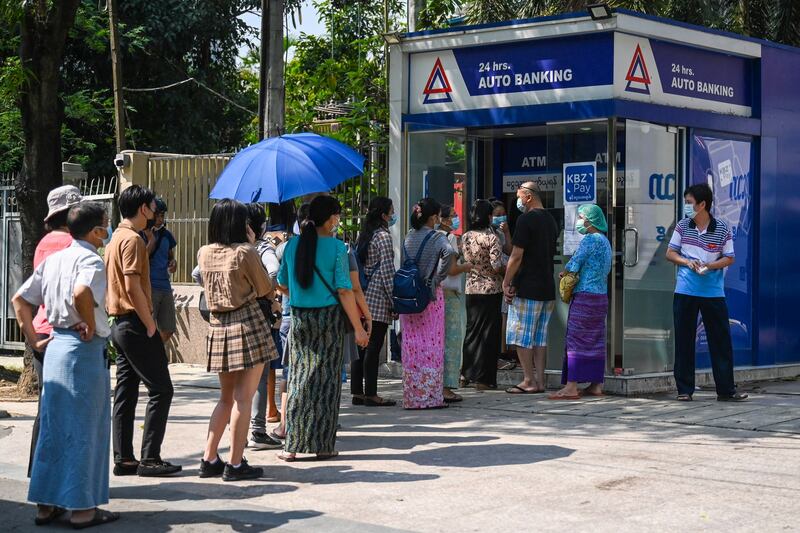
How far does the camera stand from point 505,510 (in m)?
6.33

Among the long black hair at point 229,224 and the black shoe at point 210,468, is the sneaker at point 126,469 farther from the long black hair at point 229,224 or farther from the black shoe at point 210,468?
the long black hair at point 229,224

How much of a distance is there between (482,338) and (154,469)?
4421 millimetres

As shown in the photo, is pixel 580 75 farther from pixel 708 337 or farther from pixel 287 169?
pixel 287 169

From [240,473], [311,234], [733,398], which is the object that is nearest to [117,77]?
[733,398]

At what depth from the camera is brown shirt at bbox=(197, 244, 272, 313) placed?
727 centimetres

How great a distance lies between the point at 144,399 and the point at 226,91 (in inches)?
791

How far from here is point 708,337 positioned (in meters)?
10.4

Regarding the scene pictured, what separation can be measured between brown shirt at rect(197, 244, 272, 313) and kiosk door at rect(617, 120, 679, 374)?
4.66 metres

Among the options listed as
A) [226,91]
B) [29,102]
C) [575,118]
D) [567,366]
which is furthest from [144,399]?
[226,91]

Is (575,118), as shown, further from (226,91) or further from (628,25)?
(226,91)

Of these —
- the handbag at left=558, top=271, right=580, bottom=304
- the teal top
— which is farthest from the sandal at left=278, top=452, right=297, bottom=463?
the handbag at left=558, top=271, right=580, bottom=304

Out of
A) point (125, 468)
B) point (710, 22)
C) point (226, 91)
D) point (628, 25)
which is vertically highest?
point (710, 22)

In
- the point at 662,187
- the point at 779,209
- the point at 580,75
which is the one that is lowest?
the point at 779,209

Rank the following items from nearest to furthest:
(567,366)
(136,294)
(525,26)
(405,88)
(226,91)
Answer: (136,294)
(567,366)
(525,26)
(405,88)
(226,91)
